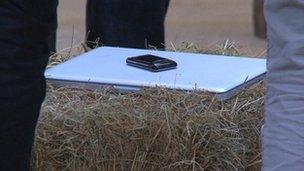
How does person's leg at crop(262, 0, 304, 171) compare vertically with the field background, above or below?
above

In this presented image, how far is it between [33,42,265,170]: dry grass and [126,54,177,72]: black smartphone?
17cm

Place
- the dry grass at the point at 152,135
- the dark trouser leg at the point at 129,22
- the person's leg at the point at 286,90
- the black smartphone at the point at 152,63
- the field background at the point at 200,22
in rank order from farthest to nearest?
1. the field background at the point at 200,22
2. the dark trouser leg at the point at 129,22
3. the black smartphone at the point at 152,63
4. the dry grass at the point at 152,135
5. the person's leg at the point at 286,90

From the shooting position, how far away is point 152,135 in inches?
78.6

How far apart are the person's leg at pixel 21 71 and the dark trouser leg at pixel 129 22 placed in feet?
2.88

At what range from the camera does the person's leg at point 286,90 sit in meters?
1.52

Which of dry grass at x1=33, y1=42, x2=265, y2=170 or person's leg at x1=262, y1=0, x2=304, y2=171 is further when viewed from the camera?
dry grass at x1=33, y1=42, x2=265, y2=170

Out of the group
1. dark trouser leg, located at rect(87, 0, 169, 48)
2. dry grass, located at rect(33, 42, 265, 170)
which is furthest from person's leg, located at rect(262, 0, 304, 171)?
dark trouser leg, located at rect(87, 0, 169, 48)

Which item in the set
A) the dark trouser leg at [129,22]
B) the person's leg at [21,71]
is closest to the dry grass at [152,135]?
the person's leg at [21,71]

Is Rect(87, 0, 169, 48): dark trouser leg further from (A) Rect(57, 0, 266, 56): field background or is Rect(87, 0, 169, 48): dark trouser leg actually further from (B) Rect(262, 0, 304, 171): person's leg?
(A) Rect(57, 0, 266, 56): field background

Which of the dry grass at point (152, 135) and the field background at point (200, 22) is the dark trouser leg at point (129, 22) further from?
the field background at point (200, 22)

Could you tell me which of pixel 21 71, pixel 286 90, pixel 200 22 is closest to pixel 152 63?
pixel 21 71

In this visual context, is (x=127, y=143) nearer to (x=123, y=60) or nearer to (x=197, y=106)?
(x=197, y=106)

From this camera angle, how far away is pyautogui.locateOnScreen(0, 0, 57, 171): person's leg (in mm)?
1823

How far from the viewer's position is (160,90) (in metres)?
2.13
